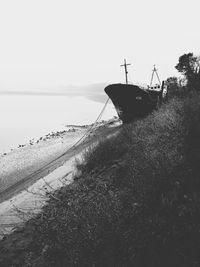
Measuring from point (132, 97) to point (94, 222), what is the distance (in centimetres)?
1807

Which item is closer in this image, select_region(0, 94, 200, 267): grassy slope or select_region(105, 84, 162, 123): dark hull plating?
select_region(0, 94, 200, 267): grassy slope

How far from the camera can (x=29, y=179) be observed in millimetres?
13969

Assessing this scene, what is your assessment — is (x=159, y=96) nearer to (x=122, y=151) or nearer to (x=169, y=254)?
(x=122, y=151)

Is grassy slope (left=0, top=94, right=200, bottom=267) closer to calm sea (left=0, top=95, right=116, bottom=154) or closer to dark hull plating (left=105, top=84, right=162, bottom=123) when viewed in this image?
dark hull plating (left=105, top=84, right=162, bottom=123)

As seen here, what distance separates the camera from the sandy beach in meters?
8.43

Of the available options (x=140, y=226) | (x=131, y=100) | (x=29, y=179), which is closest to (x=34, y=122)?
(x=131, y=100)

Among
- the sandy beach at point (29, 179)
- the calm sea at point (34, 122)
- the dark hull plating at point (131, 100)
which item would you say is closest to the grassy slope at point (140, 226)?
the sandy beach at point (29, 179)

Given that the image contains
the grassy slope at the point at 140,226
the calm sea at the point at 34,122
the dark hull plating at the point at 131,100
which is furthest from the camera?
the calm sea at the point at 34,122

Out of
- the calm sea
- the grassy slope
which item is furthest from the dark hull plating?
the grassy slope

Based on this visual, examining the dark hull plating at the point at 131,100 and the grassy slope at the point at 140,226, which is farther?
the dark hull plating at the point at 131,100

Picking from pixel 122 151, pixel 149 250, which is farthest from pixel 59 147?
pixel 149 250

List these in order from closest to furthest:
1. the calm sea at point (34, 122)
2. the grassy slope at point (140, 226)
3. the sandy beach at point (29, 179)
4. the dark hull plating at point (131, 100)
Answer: the grassy slope at point (140, 226) < the sandy beach at point (29, 179) < the dark hull plating at point (131, 100) < the calm sea at point (34, 122)

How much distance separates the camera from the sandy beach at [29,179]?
27.7 ft

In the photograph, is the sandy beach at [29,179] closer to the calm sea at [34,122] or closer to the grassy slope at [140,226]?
the grassy slope at [140,226]
